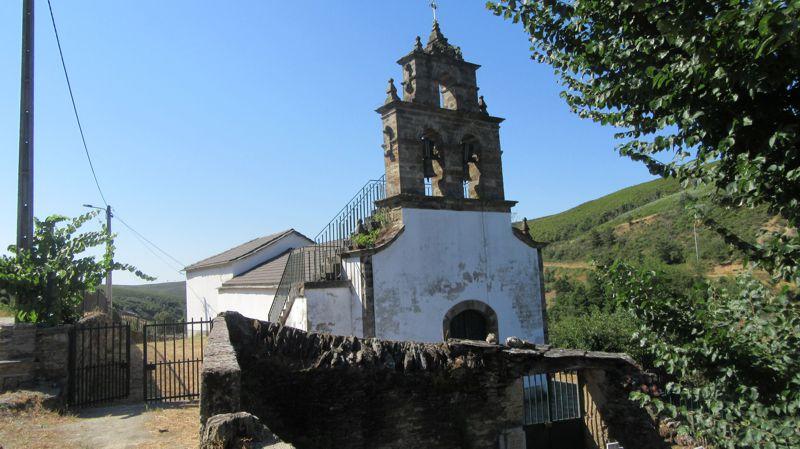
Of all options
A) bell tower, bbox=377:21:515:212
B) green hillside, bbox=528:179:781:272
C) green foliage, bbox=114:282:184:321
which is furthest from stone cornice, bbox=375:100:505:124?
green foliage, bbox=114:282:184:321

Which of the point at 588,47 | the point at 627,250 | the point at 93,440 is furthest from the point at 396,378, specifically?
the point at 627,250

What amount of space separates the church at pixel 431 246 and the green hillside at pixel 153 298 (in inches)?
1966

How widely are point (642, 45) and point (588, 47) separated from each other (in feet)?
1.97

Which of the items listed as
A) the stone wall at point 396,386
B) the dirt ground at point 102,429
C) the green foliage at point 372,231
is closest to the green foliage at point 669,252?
the green foliage at point 372,231

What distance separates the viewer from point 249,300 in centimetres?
1947

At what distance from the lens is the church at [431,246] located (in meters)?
11.5

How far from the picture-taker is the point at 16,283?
826 cm

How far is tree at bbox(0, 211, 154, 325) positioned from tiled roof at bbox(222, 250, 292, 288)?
832 centimetres

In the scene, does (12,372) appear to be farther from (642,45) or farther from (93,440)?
(642,45)

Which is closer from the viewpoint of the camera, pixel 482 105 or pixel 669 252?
pixel 482 105

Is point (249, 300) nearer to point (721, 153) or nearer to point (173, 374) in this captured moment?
point (173, 374)

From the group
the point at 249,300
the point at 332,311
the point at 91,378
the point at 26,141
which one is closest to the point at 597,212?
the point at 249,300

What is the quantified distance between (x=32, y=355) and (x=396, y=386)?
572cm

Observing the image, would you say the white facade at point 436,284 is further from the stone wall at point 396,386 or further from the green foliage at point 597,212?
the green foliage at point 597,212
